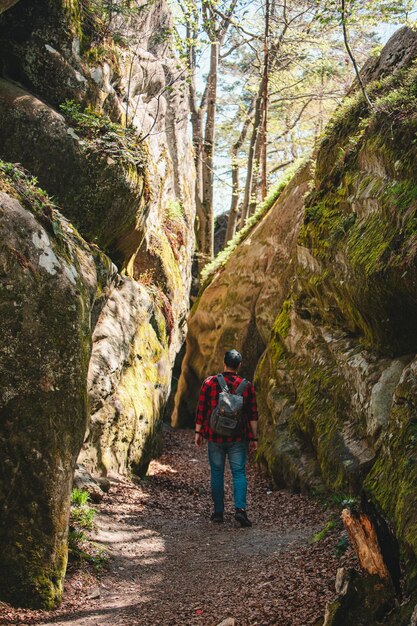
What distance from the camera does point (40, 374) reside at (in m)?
5.31

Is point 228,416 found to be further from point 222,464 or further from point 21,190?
point 21,190

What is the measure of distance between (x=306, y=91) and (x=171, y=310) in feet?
42.6

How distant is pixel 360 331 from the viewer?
8367mm

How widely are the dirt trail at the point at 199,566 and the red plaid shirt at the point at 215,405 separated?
43.5 inches

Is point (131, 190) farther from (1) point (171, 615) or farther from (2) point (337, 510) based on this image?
(1) point (171, 615)

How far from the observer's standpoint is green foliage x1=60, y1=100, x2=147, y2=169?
1009 cm

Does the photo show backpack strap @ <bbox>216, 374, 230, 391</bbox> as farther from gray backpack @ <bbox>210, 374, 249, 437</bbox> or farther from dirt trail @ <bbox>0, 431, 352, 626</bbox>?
dirt trail @ <bbox>0, 431, 352, 626</bbox>

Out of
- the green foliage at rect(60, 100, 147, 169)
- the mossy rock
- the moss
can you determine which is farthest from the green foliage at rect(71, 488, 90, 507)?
the green foliage at rect(60, 100, 147, 169)

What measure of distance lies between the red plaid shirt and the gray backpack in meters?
0.15

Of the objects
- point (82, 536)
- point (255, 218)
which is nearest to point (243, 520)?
point (82, 536)

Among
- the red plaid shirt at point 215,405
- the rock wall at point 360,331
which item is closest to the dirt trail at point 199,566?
the rock wall at point 360,331

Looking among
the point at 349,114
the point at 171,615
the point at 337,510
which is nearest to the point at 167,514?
the point at 337,510

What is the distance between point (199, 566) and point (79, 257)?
3583 mm

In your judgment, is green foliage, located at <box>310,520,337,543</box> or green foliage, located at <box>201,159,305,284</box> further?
green foliage, located at <box>201,159,305,284</box>
